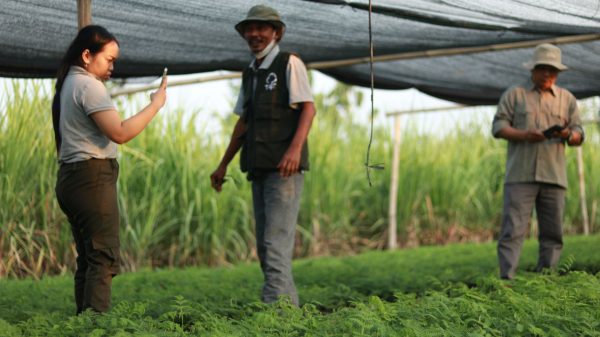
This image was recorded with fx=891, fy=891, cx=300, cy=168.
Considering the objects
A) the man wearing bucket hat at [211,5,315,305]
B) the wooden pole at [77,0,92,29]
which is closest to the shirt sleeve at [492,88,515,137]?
the man wearing bucket hat at [211,5,315,305]

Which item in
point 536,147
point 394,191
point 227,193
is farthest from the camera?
point 394,191

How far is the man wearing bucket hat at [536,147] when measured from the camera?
19.6ft

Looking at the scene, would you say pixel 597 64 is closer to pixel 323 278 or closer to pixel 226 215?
pixel 323 278

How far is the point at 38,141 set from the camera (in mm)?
7582

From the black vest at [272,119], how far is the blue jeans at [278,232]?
0.11 m

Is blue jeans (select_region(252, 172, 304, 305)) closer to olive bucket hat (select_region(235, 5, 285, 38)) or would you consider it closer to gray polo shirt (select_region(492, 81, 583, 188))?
olive bucket hat (select_region(235, 5, 285, 38))

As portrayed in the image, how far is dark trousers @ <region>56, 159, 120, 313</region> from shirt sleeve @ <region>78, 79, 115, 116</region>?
0.24 m

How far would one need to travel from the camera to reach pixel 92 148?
3.90 meters

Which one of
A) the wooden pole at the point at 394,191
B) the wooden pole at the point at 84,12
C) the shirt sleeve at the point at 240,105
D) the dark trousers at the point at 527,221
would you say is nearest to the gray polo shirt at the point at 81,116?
the wooden pole at the point at 84,12

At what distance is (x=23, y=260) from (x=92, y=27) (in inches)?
159

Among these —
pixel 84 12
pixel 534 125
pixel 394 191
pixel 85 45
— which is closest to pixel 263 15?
pixel 84 12

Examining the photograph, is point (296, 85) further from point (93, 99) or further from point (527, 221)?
point (527, 221)

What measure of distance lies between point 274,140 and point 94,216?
4.07 ft

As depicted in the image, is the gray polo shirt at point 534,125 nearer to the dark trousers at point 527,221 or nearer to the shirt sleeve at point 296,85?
the dark trousers at point 527,221
